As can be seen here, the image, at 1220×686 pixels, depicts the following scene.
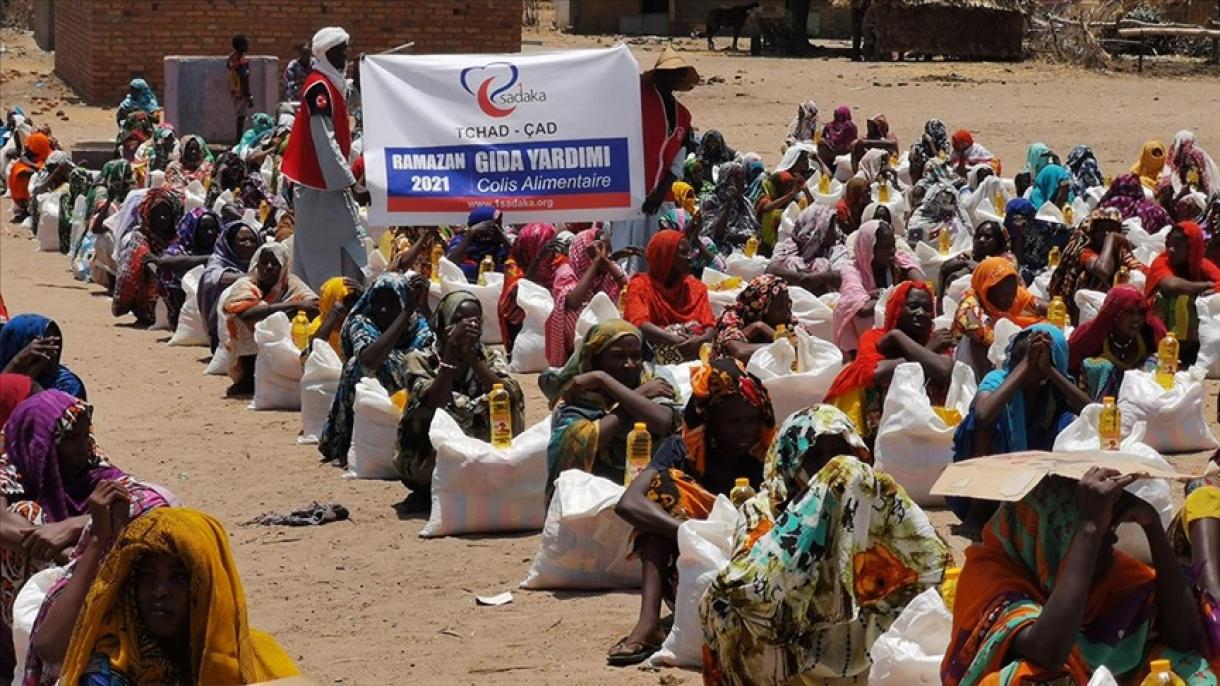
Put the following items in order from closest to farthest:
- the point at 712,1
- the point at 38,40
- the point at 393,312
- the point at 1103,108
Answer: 1. the point at 393,312
2. the point at 1103,108
3. the point at 38,40
4. the point at 712,1

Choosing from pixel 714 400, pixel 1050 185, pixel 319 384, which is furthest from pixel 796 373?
pixel 1050 185

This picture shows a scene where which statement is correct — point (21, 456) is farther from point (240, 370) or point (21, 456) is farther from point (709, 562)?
point (240, 370)

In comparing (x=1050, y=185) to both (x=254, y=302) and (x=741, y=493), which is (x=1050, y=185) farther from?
(x=741, y=493)

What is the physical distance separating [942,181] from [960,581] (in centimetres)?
1065

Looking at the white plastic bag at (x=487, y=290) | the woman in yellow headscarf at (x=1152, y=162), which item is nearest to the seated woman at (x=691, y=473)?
the white plastic bag at (x=487, y=290)

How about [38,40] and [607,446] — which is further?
[38,40]

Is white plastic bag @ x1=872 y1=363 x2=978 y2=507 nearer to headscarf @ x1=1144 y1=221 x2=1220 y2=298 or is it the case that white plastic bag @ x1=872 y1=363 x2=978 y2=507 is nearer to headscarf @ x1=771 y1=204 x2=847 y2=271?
headscarf @ x1=1144 y1=221 x2=1220 y2=298

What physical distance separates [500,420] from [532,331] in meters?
3.53

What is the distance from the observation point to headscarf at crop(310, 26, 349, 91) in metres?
11.5

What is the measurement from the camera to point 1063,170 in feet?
48.4

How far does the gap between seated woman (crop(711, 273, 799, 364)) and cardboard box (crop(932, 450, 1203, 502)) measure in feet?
16.1

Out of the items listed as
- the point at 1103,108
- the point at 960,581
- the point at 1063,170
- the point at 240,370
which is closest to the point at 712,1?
the point at 1103,108

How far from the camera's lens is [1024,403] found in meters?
7.31

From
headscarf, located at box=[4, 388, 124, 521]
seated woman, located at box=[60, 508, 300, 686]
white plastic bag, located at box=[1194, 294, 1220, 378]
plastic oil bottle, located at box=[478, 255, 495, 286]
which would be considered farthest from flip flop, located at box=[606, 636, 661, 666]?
plastic oil bottle, located at box=[478, 255, 495, 286]
